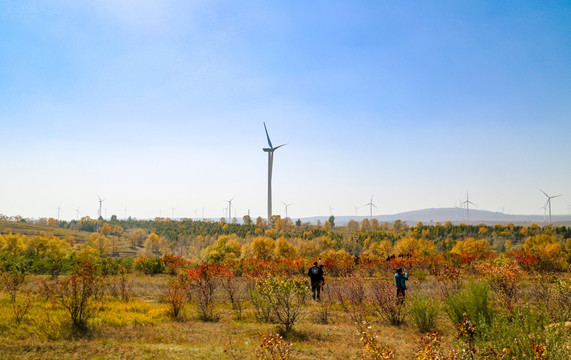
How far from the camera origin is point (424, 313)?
988 centimetres

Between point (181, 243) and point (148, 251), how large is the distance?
9.92 meters

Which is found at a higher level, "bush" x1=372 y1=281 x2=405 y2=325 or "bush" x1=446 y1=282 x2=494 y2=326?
"bush" x1=446 y1=282 x2=494 y2=326

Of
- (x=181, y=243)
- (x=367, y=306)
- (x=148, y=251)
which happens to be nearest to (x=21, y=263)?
(x=367, y=306)

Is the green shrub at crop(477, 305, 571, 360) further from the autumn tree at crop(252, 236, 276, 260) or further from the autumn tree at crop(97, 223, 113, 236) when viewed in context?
the autumn tree at crop(97, 223, 113, 236)

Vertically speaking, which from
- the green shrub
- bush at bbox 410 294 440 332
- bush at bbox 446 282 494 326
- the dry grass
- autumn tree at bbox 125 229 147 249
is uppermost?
the green shrub

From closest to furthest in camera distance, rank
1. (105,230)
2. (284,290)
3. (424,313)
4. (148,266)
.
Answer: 1. (284,290)
2. (424,313)
3. (148,266)
4. (105,230)

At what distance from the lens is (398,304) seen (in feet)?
36.8

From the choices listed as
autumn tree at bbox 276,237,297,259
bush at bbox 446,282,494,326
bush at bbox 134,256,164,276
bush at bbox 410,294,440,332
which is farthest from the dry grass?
autumn tree at bbox 276,237,297,259

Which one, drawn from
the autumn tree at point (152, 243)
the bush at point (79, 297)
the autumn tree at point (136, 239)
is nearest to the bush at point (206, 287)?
the bush at point (79, 297)

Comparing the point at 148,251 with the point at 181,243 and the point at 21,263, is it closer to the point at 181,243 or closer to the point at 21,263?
the point at 181,243

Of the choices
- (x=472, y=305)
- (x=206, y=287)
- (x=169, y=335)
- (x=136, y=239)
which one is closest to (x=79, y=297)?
(x=169, y=335)

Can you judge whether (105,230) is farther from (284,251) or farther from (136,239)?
(284,251)

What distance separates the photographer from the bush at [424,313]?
9875 millimetres

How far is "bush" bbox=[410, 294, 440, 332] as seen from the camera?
9.88 m
